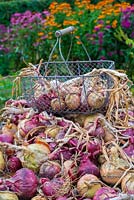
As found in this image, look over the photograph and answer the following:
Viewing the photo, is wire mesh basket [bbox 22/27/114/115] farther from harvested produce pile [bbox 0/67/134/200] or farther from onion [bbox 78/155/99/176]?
onion [bbox 78/155/99/176]

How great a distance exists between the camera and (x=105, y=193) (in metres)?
1.97

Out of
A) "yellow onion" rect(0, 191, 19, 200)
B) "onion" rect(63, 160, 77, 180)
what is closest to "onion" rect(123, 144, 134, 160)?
"onion" rect(63, 160, 77, 180)

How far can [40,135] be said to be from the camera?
2.34m

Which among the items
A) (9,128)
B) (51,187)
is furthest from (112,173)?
(9,128)

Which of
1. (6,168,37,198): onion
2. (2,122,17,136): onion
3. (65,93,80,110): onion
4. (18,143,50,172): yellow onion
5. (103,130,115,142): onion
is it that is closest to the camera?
(6,168,37,198): onion

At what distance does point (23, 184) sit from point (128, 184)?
0.38 metres

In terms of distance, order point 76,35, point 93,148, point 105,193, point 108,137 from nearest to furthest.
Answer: point 105,193 < point 93,148 < point 108,137 < point 76,35

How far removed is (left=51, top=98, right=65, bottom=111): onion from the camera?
2.43m

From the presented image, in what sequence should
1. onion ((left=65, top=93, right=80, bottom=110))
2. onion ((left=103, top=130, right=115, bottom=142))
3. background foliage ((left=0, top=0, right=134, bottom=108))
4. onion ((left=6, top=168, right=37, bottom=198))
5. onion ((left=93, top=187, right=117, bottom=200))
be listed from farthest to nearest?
background foliage ((left=0, top=0, right=134, bottom=108)), onion ((left=65, top=93, right=80, bottom=110)), onion ((left=103, top=130, right=115, bottom=142)), onion ((left=6, top=168, right=37, bottom=198)), onion ((left=93, top=187, right=117, bottom=200))

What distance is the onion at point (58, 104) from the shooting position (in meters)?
2.43

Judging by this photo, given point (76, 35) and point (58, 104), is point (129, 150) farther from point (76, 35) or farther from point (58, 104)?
point (76, 35)

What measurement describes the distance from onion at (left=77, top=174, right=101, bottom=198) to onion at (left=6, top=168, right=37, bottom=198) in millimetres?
168

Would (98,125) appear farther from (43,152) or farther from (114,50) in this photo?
(114,50)

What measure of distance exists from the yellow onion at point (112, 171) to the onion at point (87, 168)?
1.1 inches
